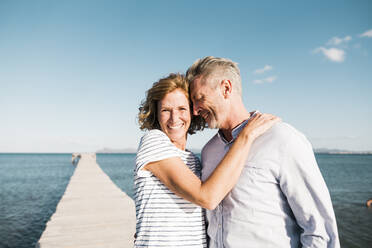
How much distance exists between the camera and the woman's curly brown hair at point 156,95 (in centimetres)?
→ 233

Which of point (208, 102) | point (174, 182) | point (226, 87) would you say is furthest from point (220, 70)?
point (174, 182)

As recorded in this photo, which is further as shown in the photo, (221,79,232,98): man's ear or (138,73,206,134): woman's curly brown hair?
(138,73,206,134): woman's curly brown hair

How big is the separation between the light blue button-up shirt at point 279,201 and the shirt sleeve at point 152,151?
1.94ft

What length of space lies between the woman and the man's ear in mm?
356

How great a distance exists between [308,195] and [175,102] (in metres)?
1.32

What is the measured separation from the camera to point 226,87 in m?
2.25

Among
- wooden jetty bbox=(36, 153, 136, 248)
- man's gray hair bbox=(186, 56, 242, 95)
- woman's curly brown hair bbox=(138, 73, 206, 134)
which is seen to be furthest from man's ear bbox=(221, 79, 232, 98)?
wooden jetty bbox=(36, 153, 136, 248)

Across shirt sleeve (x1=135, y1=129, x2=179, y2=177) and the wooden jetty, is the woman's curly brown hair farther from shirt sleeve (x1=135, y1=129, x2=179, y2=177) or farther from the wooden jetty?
the wooden jetty

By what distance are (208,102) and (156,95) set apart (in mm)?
505

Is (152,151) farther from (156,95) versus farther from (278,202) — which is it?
(278,202)

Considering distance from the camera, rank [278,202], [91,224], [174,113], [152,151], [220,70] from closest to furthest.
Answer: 1. [278,202]
2. [152,151]
3. [220,70]
4. [174,113]
5. [91,224]

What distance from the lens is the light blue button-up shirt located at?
1668 mm

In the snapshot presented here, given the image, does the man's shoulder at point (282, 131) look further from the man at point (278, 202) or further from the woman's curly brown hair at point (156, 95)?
the woman's curly brown hair at point (156, 95)

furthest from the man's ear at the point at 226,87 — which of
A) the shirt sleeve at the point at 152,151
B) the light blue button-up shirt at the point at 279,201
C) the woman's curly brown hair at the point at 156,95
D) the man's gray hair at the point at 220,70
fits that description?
the shirt sleeve at the point at 152,151
